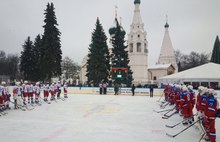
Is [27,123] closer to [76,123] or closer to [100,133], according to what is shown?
[76,123]

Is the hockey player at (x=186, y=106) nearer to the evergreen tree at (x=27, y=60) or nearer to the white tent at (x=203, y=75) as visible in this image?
the white tent at (x=203, y=75)

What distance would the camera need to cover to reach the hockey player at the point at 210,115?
7383mm

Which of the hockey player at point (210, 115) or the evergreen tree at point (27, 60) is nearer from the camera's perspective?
the hockey player at point (210, 115)

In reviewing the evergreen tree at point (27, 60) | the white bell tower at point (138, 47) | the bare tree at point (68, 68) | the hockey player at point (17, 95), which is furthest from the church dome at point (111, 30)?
the hockey player at point (17, 95)

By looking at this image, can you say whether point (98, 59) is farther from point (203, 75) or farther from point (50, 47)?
point (203, 75)

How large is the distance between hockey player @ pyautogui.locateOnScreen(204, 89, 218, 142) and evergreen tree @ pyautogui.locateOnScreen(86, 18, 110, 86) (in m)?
34.7

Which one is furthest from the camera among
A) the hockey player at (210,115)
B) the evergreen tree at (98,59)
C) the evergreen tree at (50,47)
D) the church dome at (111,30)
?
the church dome at (111,30)

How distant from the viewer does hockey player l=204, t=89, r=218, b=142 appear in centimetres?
738

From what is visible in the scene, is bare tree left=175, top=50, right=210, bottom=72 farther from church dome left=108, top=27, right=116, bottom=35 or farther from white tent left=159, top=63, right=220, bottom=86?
white tent left=159, top=63, right=220, bottom=86

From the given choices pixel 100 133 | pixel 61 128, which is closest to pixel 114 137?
pixel 100 133

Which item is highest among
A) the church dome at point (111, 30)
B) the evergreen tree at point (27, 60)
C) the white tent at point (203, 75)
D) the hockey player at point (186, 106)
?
the church dome at point (111, 30)

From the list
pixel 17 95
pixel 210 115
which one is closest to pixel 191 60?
pixel 17 95

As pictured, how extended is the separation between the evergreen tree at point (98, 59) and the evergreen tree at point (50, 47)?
6.65m

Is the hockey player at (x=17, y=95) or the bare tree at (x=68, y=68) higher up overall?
the bare tree at (x=68, y=68)
